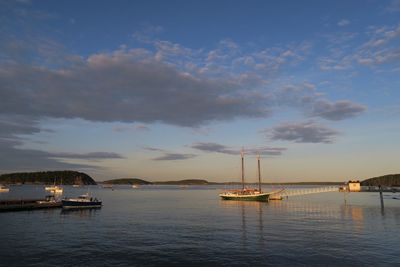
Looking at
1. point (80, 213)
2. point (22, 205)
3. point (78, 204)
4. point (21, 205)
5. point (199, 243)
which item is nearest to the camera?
point (199, 243)

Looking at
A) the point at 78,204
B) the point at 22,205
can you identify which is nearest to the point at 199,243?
the point at 22,205

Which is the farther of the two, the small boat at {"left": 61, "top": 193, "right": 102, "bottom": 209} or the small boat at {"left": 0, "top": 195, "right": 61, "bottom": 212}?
the small boat at {"left": 61, "top": 193, "right": 102, "bottom": 209}

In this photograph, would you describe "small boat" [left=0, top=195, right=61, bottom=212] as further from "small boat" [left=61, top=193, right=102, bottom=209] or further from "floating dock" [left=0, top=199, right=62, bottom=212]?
"small boat" [left=61, top=193, right=102, bottom=209]

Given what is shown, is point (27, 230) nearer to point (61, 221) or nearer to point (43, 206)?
point (61, 221)

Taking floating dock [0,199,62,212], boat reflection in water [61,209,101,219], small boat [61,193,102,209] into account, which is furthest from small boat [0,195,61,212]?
boat reflection in water [61,209,101,219]

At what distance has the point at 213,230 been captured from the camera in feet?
206

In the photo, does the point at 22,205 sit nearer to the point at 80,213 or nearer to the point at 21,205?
the point at 21,205

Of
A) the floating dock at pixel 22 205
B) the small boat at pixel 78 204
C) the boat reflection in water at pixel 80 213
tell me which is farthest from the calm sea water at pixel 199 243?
the small boat at pixel 78 204

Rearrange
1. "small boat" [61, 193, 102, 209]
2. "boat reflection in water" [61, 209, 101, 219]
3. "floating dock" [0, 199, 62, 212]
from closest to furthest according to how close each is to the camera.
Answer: "boat reflection in water" [61, 209, 101, 219]
"floating dock" [0, 199, 62, 212]
"small boat" [61, 193, 102, 209]

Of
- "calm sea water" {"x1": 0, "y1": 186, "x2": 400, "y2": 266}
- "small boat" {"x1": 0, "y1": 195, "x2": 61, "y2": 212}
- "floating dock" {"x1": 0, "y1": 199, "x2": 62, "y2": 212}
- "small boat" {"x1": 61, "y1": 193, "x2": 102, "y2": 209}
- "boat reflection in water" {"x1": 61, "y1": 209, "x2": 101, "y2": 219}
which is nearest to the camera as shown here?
"calm sea water" {"x1": 0, "y1": 186, "x2": 400, "y2": 266}

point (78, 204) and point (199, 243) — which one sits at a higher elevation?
point (78, 204)

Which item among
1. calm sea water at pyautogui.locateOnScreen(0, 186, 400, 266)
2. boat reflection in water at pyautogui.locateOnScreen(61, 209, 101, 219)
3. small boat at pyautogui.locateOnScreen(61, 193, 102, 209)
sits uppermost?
small boat at pyautogui.locateOnScreen(61, 193, 102, 209)

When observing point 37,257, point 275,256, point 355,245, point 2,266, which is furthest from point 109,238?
point 355,245

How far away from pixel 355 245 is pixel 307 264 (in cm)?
1454
